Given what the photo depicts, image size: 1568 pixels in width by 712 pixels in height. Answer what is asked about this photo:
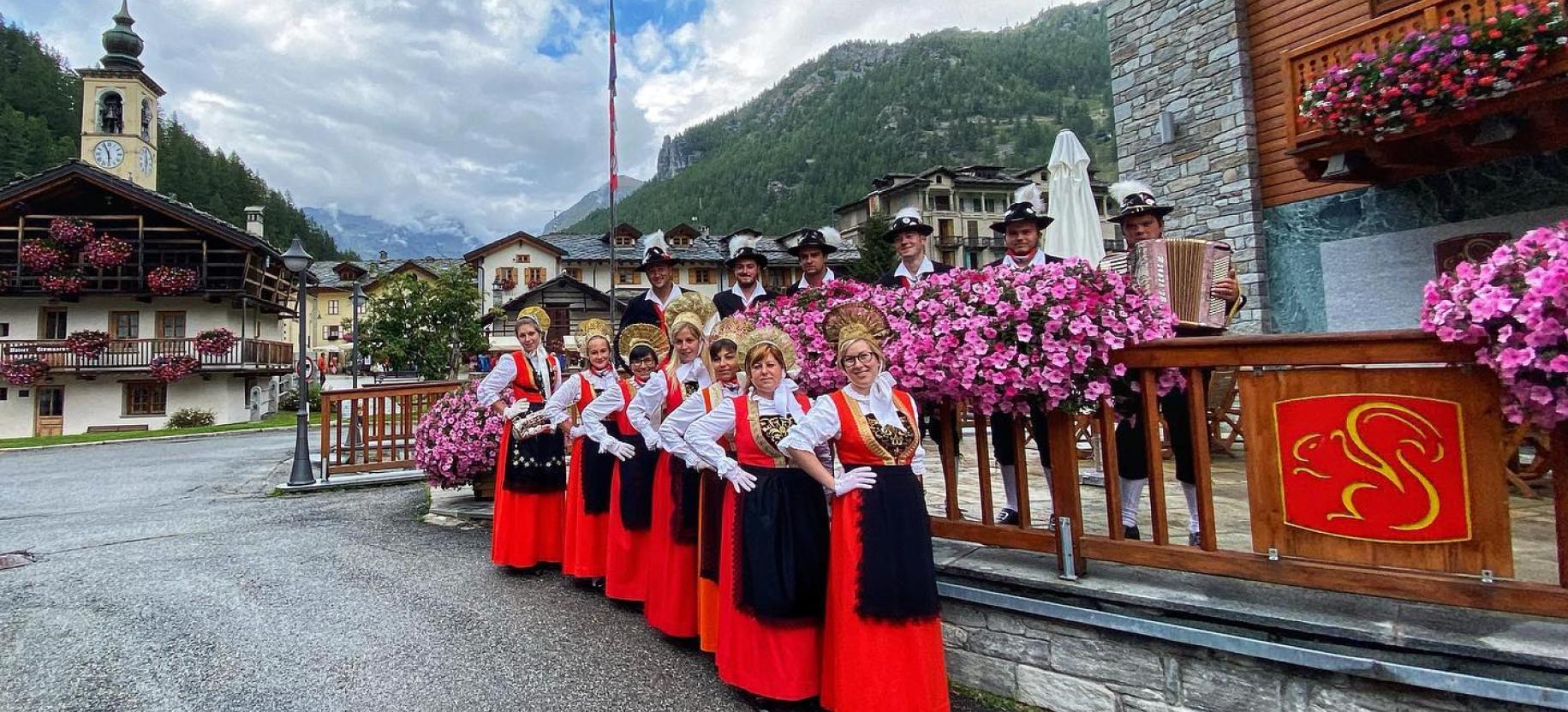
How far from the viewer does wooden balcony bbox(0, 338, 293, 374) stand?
28.1 metres

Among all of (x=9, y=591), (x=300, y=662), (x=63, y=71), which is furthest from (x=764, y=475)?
(x=63, y=71)

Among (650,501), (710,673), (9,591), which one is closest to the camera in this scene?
(710,673)

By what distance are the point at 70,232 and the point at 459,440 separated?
33.4 m

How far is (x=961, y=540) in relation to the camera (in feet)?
13.5

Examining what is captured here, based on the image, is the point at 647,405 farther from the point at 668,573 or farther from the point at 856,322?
the point at 856,322

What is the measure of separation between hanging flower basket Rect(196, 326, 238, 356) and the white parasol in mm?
35217

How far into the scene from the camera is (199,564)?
640cm

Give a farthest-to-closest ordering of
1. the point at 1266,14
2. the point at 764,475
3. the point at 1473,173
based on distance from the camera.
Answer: the point at 1266,14, the point at 1473,173, the point at 764,475

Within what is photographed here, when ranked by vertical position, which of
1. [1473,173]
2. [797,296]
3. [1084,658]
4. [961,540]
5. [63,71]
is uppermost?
[63,71]

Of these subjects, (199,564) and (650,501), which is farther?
(199,564)

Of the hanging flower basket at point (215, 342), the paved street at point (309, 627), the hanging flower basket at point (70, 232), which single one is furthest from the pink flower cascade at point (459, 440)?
the hanging flower basket at point (70, 232)

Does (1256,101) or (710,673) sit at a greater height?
(1256,101)

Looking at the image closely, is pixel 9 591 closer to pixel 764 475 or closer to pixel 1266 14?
pixel 764 475

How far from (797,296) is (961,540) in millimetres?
1828
